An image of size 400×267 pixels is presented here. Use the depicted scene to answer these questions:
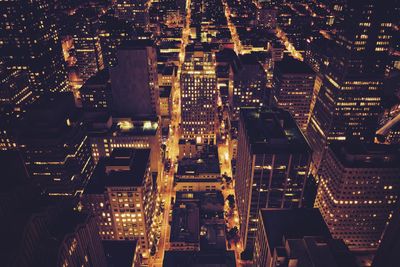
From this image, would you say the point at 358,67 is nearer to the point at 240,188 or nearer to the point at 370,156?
the point at 370,156

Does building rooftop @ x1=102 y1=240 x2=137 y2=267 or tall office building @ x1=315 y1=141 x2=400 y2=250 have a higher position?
tall office building @ x1=315 y1=141 x2=400 y2=250

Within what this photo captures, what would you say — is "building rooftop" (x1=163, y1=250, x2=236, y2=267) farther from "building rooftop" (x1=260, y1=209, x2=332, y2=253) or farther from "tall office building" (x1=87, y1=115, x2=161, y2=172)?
"tall office building" (x1=87, y1=115, x2=161, y2=172)

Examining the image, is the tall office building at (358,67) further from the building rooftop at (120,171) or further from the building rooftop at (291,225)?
the building rooftop at (120,171)

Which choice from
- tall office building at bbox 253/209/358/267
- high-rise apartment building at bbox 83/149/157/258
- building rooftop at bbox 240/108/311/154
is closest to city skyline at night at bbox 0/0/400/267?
tall office building at bbox 253/209/358/267

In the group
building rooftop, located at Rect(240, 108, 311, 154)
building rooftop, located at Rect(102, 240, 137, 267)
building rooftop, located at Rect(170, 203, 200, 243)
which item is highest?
building rooftop, located at Rect(240, 108, 311, 154)

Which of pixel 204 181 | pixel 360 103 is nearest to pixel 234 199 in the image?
pixel 204 181

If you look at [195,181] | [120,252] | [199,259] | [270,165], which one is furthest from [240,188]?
[120,252]

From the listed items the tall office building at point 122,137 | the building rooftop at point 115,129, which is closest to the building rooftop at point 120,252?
the tall office building at point 122,137

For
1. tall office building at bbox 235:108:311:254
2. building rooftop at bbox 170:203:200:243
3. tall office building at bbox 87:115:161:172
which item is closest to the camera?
tall office building at bbox 235:108:311:254
